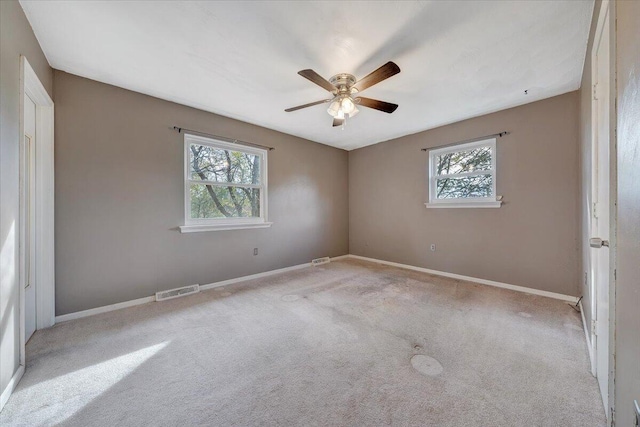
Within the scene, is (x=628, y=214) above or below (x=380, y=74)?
below

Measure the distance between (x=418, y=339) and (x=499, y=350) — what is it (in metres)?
0.59

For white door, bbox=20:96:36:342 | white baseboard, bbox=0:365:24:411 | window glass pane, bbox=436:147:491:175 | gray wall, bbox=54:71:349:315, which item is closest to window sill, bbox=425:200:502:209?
window glass pane, bbox=436:147:491:175

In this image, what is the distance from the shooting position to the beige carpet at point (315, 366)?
1.31m

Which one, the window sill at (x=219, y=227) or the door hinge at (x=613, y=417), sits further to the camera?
the window sill at (x=219, y=227)

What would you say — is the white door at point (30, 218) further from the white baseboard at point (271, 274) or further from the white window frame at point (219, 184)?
the white window frame at point (219, 184)

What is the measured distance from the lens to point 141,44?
2.04 metres

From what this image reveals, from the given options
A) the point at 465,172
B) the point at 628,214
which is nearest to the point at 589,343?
the point at 628,214

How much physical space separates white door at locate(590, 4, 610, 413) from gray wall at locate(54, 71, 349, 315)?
365 centimetres

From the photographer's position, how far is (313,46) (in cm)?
203

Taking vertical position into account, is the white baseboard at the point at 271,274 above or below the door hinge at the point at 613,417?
below

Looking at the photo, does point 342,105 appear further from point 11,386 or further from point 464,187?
point 11,386

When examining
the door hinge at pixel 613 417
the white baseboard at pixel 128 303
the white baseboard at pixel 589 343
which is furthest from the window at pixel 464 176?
the white baseboard at pixel 128 303

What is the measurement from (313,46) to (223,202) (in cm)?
244

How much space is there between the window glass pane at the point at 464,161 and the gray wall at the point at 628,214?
2832 millimetres
